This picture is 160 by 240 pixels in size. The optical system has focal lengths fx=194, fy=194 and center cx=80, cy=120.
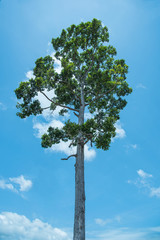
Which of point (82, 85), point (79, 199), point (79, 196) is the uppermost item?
point (82, 85)

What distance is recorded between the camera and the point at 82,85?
1446 cm

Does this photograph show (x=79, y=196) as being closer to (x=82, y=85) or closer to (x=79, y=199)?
(x=79, y=199)

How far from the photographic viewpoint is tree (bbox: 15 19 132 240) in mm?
11547

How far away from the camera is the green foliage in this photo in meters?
12.9

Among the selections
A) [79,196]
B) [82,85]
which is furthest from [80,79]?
[79,196]

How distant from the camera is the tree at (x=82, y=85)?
1155cm

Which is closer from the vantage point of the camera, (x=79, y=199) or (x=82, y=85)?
(x=79, y=199)

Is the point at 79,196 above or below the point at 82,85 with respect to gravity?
below

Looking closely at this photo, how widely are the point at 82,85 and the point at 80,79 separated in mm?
668

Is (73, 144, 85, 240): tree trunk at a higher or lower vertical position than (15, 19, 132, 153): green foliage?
lower

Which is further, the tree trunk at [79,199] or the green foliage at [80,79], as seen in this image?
the green foliage at [80,79]

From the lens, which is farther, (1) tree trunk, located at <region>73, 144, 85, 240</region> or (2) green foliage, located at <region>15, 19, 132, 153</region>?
(2) green foliage, located at <region>15, 19, 132, 153</region>

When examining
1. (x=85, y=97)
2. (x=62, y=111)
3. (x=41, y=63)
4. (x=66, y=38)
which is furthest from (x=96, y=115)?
(x=66, y=38)

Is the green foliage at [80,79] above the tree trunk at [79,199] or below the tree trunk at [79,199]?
above
